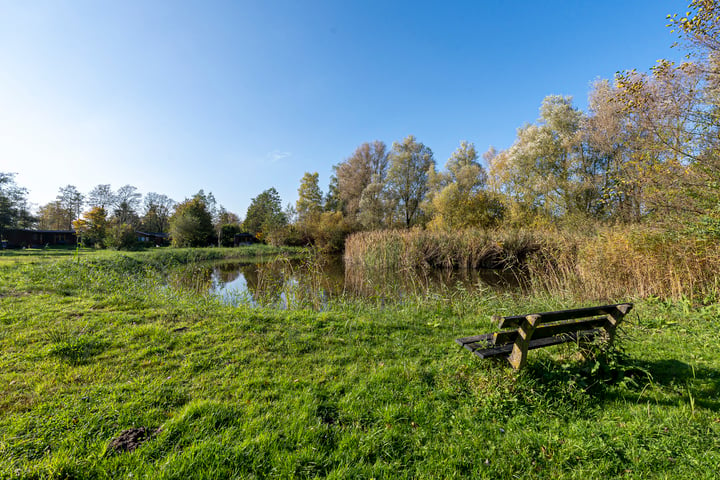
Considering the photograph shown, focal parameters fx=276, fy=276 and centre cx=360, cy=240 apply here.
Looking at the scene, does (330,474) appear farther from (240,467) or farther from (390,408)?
(390,408)

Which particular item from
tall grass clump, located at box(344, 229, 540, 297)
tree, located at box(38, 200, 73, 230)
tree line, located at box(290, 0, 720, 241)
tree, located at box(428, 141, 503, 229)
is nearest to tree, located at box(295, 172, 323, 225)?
tree line, located at box(290, 0, 720, 241)

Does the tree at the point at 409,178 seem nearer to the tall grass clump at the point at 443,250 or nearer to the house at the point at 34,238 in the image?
the tall grass clump at the point at 443,250

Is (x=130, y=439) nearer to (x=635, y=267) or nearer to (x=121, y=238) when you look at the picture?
(x=635, y=267)

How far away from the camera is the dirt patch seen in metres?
1.86

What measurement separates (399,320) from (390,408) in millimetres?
2802

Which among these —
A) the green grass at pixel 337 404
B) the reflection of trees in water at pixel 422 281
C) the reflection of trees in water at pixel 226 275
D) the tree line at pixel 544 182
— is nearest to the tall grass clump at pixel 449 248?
the reflection of trees in water at pixel 422 281

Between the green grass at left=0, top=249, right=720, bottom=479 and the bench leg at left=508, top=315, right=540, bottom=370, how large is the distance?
0.41ft

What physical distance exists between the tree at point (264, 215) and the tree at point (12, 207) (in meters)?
24.4

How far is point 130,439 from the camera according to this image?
1.94 metres

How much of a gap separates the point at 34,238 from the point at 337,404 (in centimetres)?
5194

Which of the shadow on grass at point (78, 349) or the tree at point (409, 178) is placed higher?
the tree at point (409, 178)

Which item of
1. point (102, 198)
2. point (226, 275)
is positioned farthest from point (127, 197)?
point (226, 275)

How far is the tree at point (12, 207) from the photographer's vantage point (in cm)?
3030

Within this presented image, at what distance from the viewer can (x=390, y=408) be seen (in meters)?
2.41
